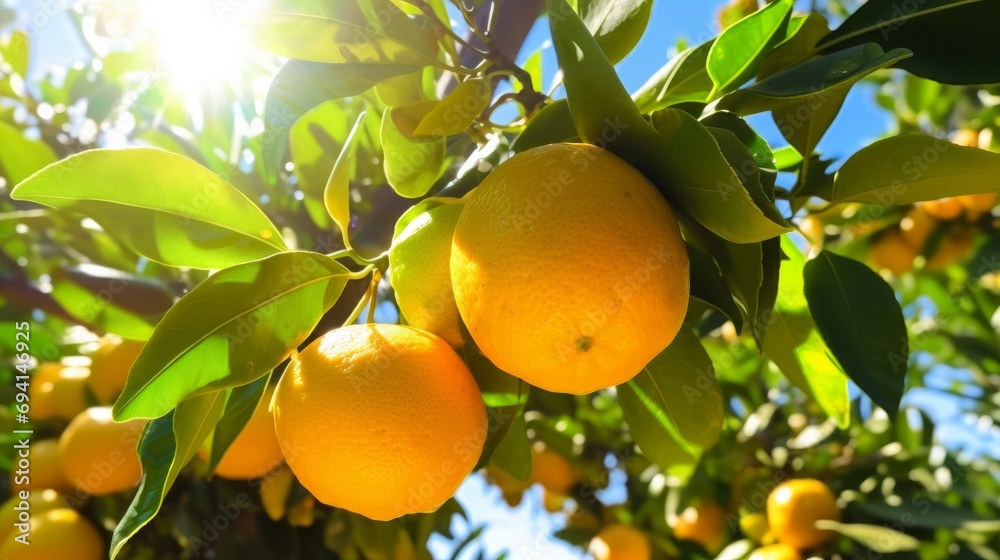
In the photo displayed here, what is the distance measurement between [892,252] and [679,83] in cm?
152

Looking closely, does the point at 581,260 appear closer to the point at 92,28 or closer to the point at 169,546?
the point at 169,546

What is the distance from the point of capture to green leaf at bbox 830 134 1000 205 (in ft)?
2.27

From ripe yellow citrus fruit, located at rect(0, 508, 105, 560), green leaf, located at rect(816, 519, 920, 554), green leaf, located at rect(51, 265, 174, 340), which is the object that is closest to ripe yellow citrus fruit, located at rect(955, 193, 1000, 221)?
green leaf, located at rect(816, 519, 920, 554)

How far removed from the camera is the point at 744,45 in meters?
0.72

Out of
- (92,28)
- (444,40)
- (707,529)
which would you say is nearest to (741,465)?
(707,529)

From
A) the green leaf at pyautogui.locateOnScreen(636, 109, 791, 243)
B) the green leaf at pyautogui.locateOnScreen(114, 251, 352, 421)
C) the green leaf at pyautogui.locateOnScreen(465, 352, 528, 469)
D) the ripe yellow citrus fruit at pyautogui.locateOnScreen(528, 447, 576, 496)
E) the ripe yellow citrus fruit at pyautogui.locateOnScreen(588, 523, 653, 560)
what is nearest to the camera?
the green leaf at pyautogui.locateOnScreen(636, 109, 791, 243)

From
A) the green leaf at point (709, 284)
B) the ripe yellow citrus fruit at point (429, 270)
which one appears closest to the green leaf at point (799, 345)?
the green leaf at point (709, 284)

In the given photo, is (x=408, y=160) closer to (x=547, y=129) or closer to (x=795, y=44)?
(x=547, y=129)

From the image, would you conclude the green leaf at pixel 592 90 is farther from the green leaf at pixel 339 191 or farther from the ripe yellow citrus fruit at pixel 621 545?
the ripe yellow citrus fruit at pixel 621 545

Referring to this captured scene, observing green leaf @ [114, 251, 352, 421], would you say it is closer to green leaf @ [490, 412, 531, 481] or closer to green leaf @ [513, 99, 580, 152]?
green leaf @ [513, 99, 580, 152]

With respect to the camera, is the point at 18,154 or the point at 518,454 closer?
the point at 518,454

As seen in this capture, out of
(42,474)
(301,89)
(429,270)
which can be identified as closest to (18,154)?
(42,474)

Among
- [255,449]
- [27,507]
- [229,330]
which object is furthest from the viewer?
[27,507]

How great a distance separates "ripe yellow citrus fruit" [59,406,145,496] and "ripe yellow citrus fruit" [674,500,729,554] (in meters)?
1.45
